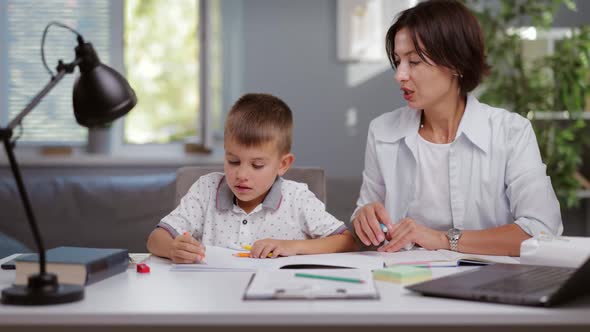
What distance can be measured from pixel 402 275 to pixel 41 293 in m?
0.53

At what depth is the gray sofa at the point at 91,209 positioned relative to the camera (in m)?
3.38

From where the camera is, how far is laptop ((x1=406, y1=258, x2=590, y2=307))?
94 cm

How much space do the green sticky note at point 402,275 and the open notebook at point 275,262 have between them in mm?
140

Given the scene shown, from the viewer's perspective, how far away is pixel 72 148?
4.03 metres

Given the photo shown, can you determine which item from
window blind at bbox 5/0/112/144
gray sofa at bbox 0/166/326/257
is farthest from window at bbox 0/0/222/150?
gray sofa at bbox 0/166/326/257

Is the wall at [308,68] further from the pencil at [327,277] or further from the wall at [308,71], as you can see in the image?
the pencil at [327,277]

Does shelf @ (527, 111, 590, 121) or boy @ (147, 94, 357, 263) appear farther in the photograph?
shelf @ (527, 111, 590, 121)

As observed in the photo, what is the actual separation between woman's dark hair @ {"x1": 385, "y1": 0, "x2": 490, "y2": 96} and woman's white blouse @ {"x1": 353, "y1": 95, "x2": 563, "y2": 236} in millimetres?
107

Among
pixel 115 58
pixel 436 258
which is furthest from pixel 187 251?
pixel 115 58

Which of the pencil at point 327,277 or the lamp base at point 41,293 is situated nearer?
the lamp base at point 41,293

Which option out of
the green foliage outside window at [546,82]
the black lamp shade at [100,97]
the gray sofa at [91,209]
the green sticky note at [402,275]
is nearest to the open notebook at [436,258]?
the green sticky note at [402,275]

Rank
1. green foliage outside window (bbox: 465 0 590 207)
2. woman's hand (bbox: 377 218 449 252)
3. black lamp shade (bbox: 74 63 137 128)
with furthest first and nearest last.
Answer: green foliage outside window (bbox: 465 0 590 207)
woman's hand (bbox: 377 218 449 252)
black lamp shade (bbox: 74 63 137 128)

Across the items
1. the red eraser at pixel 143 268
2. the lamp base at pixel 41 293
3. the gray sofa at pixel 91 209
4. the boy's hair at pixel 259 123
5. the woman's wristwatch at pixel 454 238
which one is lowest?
the gray sofa at pixel 91 209

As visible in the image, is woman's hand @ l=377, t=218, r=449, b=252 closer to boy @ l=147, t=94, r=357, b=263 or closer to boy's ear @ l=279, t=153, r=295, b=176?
boy @ l=147, t=94, r=357, b=263
